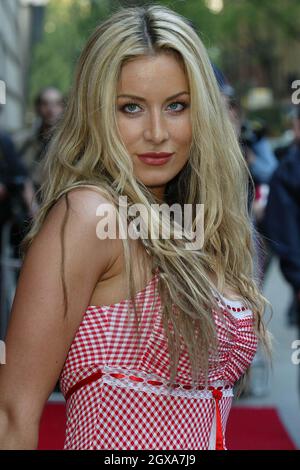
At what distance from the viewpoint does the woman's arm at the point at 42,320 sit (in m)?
2.12

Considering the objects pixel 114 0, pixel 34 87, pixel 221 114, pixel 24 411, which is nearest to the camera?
pixel 24 411

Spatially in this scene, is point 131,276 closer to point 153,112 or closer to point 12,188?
point 153,112

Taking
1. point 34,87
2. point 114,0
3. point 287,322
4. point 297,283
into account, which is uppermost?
point 34,87

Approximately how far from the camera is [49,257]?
7.08ft

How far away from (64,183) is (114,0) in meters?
0.87

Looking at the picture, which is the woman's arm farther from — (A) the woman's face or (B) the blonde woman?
(A) the woman's face

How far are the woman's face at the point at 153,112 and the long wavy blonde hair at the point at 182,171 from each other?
24mm

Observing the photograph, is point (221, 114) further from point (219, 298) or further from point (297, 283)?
point (297, 283)

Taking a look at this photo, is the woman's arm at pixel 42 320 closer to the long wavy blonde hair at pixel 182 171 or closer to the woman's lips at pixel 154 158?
the long wavy blonde hair at pixel 182 171

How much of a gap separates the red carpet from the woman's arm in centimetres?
343

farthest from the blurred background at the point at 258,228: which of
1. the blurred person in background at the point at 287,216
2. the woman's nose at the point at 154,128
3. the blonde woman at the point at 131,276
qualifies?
the woman's nose at the point at 154,128

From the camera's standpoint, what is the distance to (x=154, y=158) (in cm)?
247

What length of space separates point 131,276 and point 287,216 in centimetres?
424

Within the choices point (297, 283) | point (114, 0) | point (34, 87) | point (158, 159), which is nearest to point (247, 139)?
point (297, 283)
